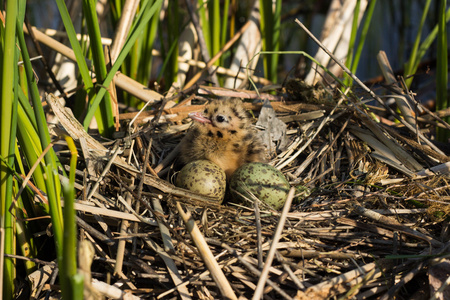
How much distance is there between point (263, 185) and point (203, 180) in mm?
287

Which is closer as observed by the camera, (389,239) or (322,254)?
(322,254)

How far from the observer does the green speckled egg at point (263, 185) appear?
7.51 ft

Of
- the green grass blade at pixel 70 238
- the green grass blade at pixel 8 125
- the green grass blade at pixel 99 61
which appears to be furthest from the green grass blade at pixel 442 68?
the green grass blade at pixel 70 238

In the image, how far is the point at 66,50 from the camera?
284cm

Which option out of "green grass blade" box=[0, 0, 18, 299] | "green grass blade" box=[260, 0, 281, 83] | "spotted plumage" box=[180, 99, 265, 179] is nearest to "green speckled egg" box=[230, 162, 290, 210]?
"spotted plumage" box=[180, 99, 265, 179]

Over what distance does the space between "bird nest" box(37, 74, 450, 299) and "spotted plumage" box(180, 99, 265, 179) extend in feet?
0.46

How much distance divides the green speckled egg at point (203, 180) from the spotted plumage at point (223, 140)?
0.89ft

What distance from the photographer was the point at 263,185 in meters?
2.29

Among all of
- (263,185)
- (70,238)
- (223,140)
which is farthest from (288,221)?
(70,238)

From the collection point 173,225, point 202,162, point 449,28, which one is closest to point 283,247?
point 173,225

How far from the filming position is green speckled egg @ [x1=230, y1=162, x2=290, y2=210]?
7.51ft

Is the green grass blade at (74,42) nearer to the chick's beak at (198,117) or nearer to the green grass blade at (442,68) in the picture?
the chick's beak at (198,117)

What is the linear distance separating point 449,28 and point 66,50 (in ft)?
13.9

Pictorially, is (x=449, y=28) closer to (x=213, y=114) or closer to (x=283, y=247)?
(x=213, y=114)
